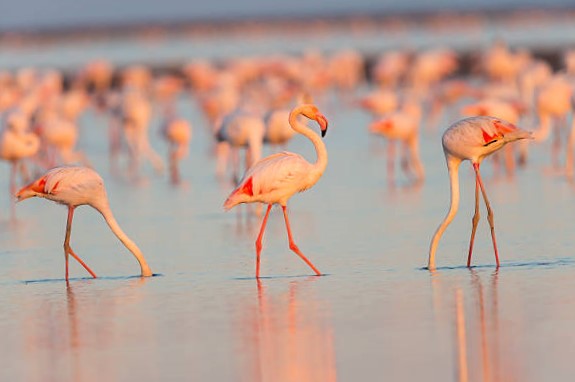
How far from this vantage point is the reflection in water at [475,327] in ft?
21.6

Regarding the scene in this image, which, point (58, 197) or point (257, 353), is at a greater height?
point (58, 197)

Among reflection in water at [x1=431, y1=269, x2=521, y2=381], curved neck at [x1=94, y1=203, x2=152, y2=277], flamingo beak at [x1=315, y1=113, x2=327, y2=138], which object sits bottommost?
reflection in water at [x1=431, y1=269, x2=521, y2=381]

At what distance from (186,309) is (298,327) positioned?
91 centimetres

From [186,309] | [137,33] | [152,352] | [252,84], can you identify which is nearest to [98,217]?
[186,309]

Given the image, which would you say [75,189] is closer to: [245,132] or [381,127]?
[245,132]

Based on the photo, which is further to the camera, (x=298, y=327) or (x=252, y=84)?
(x=252, y=84)

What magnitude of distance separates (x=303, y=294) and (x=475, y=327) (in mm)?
1541

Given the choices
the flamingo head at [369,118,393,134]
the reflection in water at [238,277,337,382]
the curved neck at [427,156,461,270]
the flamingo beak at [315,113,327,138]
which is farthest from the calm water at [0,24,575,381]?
the flamingo head at [369,118,393,134]

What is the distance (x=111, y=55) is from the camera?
192 ft

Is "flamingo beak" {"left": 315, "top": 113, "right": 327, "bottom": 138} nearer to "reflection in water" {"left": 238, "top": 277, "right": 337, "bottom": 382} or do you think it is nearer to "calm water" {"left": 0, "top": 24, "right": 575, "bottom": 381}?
"calm water" {"left": 0, "top": 24, "right": 575, "bottom": 381}

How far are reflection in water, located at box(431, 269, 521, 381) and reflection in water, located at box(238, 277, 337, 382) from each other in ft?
1.95

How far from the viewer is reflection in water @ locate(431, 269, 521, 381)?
6.58 meters

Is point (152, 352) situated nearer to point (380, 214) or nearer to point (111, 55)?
point (380, 214)

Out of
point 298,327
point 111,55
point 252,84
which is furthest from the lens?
point 111,55
